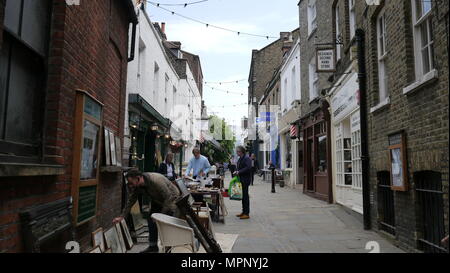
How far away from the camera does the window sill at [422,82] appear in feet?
15.0

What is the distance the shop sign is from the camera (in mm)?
8804

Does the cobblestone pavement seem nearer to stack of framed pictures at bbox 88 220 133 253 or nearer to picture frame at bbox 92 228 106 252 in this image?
stack of framed pictures at bbox 88 220 133 253

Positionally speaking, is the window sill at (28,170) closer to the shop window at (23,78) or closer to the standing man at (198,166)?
the shop window at (23,78)

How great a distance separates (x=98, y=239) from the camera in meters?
4.80

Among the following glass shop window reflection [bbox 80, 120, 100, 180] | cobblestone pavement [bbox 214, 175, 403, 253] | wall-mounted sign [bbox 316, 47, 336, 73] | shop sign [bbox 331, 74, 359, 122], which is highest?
wall-mounted sign [bbox 316, 47, 336, 73]

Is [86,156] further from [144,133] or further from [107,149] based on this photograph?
[144,133]

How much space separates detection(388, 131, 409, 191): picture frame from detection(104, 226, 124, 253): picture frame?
14.6 feet

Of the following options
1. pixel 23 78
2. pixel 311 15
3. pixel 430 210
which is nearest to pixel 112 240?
pixel 23 78

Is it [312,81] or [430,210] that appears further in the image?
[312,81]

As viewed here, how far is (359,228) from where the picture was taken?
7695mm

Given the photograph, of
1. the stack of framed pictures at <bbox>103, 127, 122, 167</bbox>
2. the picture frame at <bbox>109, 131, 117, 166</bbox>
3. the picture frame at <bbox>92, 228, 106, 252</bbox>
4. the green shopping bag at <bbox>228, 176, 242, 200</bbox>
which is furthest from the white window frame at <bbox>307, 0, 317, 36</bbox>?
the picture frame at <bbox>92, 228, 106, 252</bbox>

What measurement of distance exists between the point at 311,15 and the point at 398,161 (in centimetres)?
1042

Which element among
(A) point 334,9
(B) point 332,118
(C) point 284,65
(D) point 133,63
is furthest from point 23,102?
(C) point 284,65
